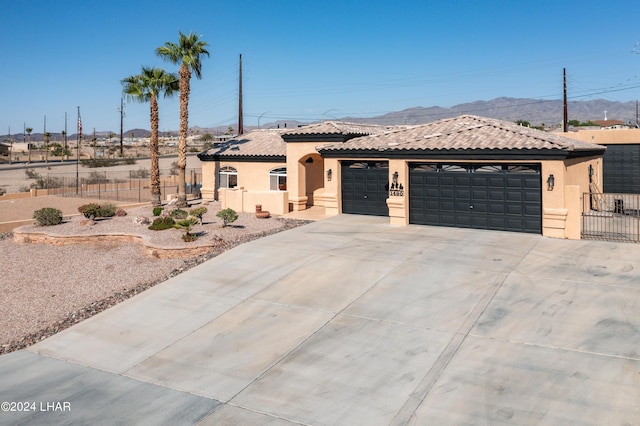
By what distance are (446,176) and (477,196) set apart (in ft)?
5.09

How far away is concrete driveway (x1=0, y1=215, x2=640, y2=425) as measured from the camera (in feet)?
29.2

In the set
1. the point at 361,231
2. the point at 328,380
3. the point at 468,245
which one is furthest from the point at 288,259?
the point at 328,380

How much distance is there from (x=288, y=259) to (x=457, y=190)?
815 cm

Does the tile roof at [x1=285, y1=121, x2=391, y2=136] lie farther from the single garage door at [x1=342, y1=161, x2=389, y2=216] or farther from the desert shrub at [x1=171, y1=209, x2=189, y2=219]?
the desert shrub at [x1=171, y1=209, x2=189, y2=219]

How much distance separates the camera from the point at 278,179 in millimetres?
32500

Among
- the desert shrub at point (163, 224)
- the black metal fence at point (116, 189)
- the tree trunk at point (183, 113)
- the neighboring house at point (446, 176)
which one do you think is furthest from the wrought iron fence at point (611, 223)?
the black metal fence at point (116, 189)

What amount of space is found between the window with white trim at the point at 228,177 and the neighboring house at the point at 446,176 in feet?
17.5

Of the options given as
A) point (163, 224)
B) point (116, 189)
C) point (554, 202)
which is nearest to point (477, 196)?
point (554, 202)

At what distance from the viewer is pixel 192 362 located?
11117mm

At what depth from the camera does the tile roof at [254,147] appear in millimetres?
32475

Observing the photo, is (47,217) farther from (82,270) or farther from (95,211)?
(82,270)

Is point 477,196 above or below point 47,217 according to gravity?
above

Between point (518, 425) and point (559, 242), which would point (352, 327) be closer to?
point (518, 425)

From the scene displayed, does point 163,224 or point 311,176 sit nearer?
point 163,224
